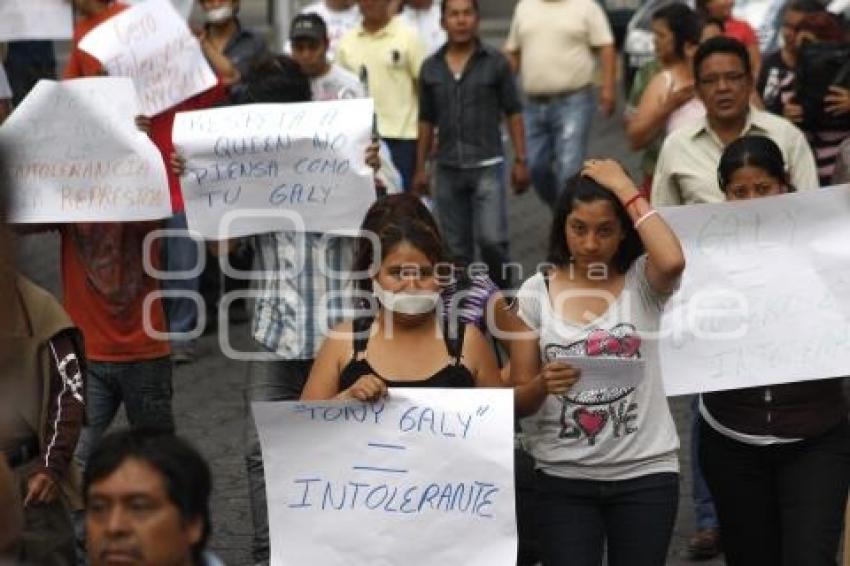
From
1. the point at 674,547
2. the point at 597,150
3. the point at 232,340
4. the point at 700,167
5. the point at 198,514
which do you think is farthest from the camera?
the point at 597,150

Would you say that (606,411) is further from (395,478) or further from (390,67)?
(390,67)

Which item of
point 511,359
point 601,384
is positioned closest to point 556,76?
point 511,359

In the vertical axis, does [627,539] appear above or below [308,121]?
below

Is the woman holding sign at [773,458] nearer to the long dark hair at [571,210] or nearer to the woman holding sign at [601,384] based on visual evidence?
the woman holding sign at [601,384]

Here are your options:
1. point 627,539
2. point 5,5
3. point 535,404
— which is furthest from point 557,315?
point 5,5

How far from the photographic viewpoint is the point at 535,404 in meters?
5.70

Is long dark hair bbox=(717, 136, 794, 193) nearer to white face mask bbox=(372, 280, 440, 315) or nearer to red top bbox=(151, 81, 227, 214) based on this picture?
white face mask bbox=(372, 280, 440, 315)

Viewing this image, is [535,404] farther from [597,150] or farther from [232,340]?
[597,150]

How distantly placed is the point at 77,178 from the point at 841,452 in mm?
2790

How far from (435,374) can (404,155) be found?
5.91 meters

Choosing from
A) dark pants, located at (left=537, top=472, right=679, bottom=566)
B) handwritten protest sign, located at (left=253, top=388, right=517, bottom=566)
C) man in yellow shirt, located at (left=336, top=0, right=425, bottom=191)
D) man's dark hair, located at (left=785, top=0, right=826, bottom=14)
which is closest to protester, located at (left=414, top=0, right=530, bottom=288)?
man in yellow shirt, located at (left=336, top=0, right=425, bottom=191)

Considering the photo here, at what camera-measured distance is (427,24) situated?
43.3ft

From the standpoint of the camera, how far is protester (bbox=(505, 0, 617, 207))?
12.1 m

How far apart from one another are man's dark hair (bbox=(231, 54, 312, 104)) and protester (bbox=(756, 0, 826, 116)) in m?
2.77
